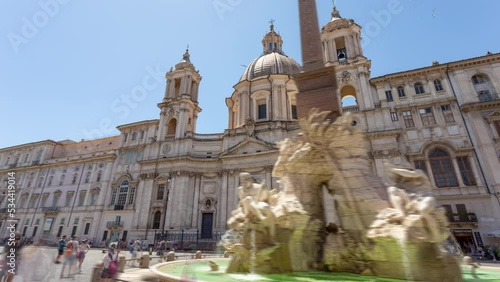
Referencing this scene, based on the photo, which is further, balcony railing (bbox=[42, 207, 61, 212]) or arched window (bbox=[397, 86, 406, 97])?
balcony railing (bbox=[42, 207, 61, 212])

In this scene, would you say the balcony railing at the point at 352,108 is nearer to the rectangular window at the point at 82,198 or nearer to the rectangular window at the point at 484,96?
the rectangular window at the point at 484,96

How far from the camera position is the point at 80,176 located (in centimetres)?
3453

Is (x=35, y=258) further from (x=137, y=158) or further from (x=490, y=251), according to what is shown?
(x=137, y=158)

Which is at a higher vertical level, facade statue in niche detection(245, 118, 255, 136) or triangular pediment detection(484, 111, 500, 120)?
facade statue in niche detection(245, 118, 255, 136)

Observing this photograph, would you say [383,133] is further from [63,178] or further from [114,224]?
[63,178]

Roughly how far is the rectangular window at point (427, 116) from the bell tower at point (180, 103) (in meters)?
24.3

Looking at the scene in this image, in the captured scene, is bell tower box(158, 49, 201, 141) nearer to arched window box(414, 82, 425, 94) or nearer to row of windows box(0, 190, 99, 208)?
row of windows box(0, 190, 99, 208)

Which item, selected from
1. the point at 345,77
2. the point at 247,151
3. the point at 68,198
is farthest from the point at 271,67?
the point at 68,198

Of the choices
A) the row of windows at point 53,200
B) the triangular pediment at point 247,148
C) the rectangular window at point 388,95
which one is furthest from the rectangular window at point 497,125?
the row of windows at point 53,200

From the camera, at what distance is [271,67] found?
34.6 metres

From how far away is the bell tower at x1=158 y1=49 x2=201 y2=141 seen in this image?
31609 millimetres

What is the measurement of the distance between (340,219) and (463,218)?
1760 centimetres

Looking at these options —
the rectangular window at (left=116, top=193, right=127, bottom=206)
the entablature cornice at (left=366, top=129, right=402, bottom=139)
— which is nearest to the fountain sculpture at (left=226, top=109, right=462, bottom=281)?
the entablature cornice at (left=366, top=129, right=402, bottom=139)

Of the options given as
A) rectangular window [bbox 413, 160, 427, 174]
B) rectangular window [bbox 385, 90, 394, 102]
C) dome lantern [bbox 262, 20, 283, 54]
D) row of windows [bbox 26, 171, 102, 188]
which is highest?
dome lantern [bbox 262, 20, 283, 54]
